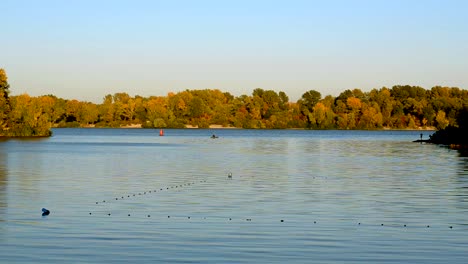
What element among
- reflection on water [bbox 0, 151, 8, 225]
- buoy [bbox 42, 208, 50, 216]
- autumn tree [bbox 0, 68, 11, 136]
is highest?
autumn tree [bbox 0, 68, 11, 136]

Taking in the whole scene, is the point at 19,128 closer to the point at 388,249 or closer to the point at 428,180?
the point at 428,180

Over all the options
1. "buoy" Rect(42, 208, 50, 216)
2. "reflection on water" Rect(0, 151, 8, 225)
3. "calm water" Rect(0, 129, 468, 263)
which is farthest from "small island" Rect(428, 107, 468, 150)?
"buoy" Rect(42, 208, 50, 216)

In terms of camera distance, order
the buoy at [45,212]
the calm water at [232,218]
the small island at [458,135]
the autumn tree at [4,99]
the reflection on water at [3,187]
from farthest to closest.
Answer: the autumn tree at [4,99], the small island at [458,135], the reflection on water at [3,187], the buoy at [45,212], the calm water at [232,218]

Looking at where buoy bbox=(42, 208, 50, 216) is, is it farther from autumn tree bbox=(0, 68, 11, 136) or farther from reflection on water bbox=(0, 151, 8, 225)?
autumn tree bbox=(0, 68, 11, 136)

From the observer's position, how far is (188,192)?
42375 millimetres

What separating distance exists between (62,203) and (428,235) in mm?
16101

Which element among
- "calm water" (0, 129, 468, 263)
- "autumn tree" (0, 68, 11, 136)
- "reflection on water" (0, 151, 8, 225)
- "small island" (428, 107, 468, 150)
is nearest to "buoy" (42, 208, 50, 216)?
"calm water" (0, 129, 468, 263)

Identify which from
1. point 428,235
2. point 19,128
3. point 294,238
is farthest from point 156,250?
point 19,128

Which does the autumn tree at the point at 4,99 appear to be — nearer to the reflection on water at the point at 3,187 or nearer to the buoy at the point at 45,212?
the reflection on water at the point at 3,187

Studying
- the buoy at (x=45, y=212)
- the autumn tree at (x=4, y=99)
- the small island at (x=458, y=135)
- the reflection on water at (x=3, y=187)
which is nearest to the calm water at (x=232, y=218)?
the reflection on water at (x=3, y=187)

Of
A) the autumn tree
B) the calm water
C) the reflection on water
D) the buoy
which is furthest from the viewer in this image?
the autumn tree

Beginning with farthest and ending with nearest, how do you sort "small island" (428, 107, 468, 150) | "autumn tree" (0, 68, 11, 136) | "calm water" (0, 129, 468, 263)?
"autumn tree" (0, 68, 11, 136)
"small island" (428, 107, 468, 150)
"calm water" (0, 129, 468, 263)

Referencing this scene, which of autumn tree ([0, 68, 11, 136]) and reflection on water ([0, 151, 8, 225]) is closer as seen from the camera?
reflection on water ([0, 151, 8, 225])

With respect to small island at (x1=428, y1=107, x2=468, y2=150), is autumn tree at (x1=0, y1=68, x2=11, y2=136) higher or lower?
higher
